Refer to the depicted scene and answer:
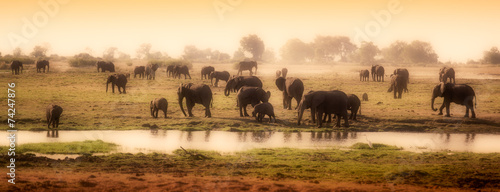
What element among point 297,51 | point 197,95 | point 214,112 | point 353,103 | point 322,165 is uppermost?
point 297,51

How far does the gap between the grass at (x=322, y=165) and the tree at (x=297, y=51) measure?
115m

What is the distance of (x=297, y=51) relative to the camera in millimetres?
131875

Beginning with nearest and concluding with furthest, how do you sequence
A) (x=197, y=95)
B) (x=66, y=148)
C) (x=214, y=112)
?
(x=66, y=148), (x=197, y=95), (x=214, y=112)

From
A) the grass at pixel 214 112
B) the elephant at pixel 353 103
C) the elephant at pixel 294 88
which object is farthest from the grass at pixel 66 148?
the elephant at pixel 294 88

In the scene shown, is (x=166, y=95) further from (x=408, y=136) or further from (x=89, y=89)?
(x=408, y=136)

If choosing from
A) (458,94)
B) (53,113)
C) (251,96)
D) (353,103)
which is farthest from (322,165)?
(458,94)

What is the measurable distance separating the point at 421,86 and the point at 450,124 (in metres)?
19.8

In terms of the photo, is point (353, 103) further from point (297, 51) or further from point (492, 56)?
point (297, 51)

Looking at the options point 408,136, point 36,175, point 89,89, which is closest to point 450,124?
point 408,136

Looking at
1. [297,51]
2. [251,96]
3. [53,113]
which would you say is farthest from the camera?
[297,51]

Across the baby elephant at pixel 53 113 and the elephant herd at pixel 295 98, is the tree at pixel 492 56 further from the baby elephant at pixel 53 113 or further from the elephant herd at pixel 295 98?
the baby elephant at pixel 53 113

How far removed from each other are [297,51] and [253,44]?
52.5 ft

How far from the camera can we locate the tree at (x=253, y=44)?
121 m

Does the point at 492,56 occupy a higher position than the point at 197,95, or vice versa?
the point at 492,56
